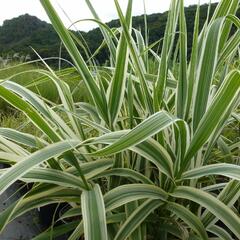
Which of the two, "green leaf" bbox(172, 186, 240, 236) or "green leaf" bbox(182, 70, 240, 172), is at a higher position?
"green leaf" bbox(182, 70, 240, 172)

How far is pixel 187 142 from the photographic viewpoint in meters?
0.93

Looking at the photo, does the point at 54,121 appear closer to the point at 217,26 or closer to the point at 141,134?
the point at 141,134

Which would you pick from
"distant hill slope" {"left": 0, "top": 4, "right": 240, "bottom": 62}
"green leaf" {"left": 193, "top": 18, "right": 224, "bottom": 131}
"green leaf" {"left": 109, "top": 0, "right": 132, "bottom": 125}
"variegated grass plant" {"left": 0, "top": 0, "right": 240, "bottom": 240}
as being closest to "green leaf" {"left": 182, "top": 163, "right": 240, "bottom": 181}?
"variegated grass plant" {"left": 0, "top": 0, "right": 240, "bottom": 240}

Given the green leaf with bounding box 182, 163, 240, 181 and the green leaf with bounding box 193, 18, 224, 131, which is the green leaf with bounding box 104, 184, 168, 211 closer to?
the green leaf with bounding box 182, 163, 240, 181

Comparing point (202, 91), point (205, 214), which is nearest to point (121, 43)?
point (202, 91)

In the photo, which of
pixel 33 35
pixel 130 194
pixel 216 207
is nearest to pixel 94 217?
pixel 130 194

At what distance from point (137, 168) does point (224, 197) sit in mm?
227

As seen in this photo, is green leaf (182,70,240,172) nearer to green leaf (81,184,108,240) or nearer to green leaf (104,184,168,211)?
green leaf (104,184,168,211)

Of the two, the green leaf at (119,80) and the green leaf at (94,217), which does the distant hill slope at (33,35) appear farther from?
the green leaf at (94,217)

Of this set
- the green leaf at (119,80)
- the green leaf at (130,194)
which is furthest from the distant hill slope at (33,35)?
the green leaf at (130,194)

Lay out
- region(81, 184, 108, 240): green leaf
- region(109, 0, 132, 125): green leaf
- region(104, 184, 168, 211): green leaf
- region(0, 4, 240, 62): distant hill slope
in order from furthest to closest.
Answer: region(0, 4, 240, 62): distant hill slope → region(109, 0, 132, 125): green leaf → region(104, 184, 168, 211): green leaf → region(81, 184, 108, 240): green leaf

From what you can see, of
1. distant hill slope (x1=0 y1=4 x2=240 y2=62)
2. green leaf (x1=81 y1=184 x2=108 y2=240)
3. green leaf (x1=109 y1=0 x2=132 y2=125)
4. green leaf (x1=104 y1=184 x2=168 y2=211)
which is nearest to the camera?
green leaf (x1=81 y1=184 x2=108 y2=240)

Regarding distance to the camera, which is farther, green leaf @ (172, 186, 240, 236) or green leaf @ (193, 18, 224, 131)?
green leaf @ (193, 18, 224, 131)

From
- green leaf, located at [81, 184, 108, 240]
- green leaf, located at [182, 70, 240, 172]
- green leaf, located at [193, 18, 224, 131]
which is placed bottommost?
green leaf, located at [81, 184, 108, 240]
